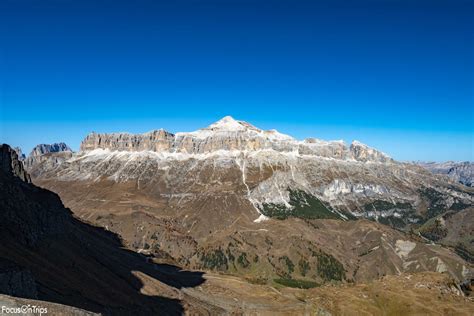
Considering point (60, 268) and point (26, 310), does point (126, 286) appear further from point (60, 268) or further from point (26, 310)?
point (26, 310)

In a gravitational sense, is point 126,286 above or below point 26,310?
below

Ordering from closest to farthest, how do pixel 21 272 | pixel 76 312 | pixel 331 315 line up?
pixel 76 312 < pixel 21 272 < pixel 331 315

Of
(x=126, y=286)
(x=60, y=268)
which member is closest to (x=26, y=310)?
(x=60, y=268)

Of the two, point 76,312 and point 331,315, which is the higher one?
point 76,312

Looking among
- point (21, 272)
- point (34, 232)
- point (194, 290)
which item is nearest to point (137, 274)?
point (194, 290)

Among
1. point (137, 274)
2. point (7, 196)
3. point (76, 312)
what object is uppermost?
point (7, 196)

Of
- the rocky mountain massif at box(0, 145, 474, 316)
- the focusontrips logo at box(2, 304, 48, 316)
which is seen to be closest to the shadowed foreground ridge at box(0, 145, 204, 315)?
the rocky mountain massif at box(0, 145, 474, 316)

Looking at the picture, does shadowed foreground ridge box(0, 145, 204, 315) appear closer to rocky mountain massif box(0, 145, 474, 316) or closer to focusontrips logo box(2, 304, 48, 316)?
rocky mountain massif box(0, 145, 474, 316)

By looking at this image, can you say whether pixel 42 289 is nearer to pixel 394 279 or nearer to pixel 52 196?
pixel 52 196
